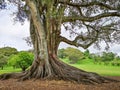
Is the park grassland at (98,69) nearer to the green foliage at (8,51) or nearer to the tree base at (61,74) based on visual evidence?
the green foliage at (8,51)

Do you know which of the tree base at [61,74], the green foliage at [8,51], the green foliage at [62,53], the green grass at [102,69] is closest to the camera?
the tree base at [61,74]

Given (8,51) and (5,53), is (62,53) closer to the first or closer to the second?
(8,51)

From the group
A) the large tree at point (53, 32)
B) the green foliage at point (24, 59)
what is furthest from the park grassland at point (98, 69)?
the large tree at point (53, 32)

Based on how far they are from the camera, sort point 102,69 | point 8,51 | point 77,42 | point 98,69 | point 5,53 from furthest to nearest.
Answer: point 8,51
point 5,53
point 102,69
point 98,69
point 77,42

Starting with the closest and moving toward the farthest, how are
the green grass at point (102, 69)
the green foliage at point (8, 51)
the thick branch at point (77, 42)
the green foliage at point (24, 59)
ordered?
the thick branch at point (77, 42)
the green foliage at point (24, 59)
the green grass at point (102, 69)
the green foliage at point (8, 51)

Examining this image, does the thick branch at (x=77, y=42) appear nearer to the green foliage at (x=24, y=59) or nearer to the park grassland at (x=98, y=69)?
the park grassland at (x=98, y=69)

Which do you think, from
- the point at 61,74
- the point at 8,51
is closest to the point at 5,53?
the point at 8,51

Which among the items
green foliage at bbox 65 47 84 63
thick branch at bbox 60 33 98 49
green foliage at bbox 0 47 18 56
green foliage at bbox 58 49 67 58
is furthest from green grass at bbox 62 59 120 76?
green foliage at bbox 0 47 18 56

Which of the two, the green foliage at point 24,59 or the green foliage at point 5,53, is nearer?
the green foliage at point 24,59

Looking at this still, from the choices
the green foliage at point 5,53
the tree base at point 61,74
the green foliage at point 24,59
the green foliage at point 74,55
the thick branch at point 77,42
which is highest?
the thick branch at point 77,42

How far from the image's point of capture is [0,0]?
19.2 meters

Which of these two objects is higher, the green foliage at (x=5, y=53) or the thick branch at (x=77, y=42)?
the thick branch at (x=77, y=42)

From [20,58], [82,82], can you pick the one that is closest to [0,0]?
[82,82]

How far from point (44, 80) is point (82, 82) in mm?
2076
